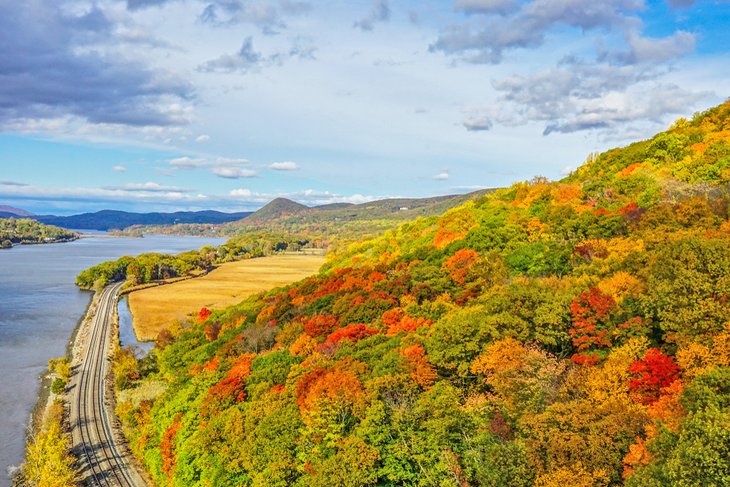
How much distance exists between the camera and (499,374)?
29.1 meters

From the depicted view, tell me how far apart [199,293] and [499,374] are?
4347 inches

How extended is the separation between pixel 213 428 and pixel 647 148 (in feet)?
225

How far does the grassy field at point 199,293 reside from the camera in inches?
3844

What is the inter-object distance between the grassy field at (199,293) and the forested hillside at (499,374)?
4189 centimetres

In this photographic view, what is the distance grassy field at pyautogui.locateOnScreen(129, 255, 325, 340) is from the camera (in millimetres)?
97625

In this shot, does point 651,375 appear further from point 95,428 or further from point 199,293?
point 199,293

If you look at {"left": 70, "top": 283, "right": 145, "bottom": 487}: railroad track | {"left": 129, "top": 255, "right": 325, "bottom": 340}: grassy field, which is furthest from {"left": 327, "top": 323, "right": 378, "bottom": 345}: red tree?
{"left": 129, "top": 255, "right": 325, "bottom": 340}: grassy field

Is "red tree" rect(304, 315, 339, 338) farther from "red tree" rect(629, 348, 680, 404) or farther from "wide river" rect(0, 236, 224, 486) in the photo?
"red tree" rect(629, 348, 680, 404)

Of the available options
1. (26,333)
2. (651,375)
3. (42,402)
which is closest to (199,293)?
(26,333)

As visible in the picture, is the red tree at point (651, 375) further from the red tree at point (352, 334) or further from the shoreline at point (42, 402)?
the shoreline at point (42, 402)

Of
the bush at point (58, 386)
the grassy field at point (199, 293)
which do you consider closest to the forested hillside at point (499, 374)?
the bush at point (58, 386)

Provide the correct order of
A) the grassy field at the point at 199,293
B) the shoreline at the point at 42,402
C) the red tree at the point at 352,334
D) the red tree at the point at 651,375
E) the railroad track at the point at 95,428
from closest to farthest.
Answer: the red tree at the point at 651,375 < the railroad track at the point at 95,428 < the red tree at the point at 352,334 < the shoreline at the point at 42,402 < the grassy field at the point at 199,293

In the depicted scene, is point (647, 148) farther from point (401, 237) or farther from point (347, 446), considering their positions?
point (347, 446)

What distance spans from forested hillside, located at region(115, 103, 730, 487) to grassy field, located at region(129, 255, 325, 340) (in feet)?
137
